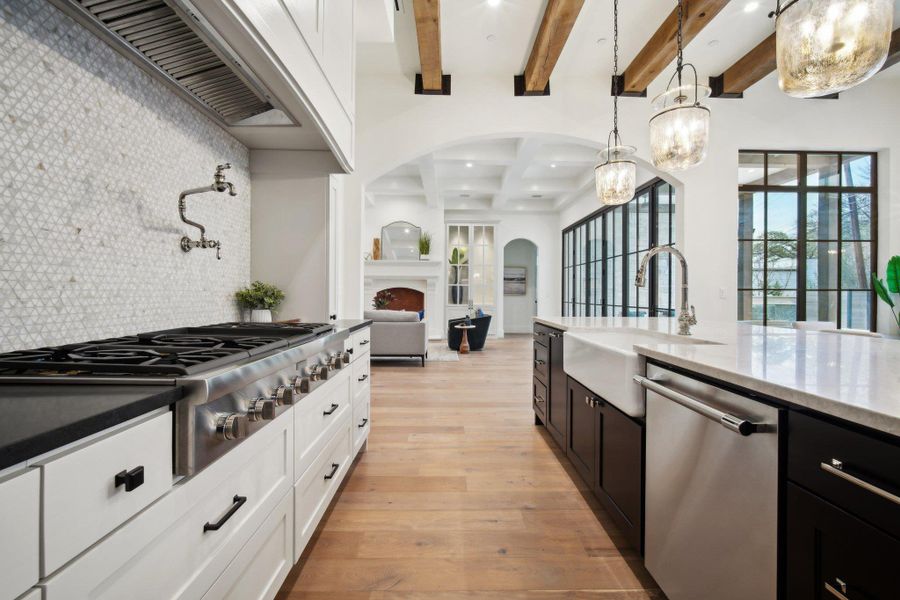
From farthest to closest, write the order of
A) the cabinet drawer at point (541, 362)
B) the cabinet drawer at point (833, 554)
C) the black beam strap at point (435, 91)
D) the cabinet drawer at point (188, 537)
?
the black beam strap at point (435, 91) → the cabinet drawer at point (541, 362) → the cabinet drawer at point (833, 554) → the cabinet drawer at point (188, 537)

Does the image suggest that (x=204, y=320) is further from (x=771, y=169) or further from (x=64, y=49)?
(x=771, y=169)

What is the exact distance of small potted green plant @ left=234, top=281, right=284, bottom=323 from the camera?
6.67 feet

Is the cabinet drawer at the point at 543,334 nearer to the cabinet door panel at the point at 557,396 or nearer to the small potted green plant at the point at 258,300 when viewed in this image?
the cabinet door panel at the point at 557,396

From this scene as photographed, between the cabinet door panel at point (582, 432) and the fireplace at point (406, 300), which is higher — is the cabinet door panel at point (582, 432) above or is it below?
below

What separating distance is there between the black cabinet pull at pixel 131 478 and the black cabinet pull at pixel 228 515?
261 mm

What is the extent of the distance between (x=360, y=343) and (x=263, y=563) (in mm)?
1308

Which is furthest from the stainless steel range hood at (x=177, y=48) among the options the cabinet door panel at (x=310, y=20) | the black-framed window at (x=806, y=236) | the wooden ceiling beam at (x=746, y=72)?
the black-framed window at (x=806, y=236)

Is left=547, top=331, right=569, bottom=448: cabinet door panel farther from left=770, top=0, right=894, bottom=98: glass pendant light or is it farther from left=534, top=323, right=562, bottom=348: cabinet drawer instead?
left=770, top=0, right=894, bottom=98: glass pendant light

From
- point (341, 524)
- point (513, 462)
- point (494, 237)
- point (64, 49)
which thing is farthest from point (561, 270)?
point (64, 49)

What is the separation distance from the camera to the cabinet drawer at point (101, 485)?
1.52 ft

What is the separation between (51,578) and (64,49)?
1345 mm

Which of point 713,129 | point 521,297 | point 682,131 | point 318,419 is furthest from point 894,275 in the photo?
point 521,297

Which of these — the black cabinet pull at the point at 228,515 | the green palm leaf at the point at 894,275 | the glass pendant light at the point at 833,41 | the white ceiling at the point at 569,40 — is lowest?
the black cabinet pull at the point at 228,515

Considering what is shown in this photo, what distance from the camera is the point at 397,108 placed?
13.0ft
